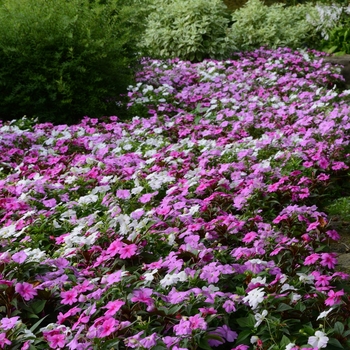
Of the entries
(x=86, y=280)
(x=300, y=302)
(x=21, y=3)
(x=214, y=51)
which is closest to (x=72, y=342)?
(x=86, y=280)

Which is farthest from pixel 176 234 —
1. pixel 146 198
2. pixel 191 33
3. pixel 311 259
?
pixel 191 33

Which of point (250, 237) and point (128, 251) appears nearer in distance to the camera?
point (128, 251)

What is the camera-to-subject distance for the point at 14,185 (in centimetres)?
391

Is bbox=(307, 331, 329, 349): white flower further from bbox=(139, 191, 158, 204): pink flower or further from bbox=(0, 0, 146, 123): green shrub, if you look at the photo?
bbox=(0, 0, 146, 123): green shrub

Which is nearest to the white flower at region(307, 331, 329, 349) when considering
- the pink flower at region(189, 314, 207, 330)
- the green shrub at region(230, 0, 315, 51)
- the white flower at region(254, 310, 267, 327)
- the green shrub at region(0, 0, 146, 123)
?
the white flower at region(254, 310, 267, 327)

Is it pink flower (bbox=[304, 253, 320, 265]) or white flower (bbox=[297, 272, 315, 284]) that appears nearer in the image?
white flower (bbox=[297, 272, 315, 284])

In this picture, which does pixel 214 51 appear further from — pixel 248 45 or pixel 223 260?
pixel 223 260

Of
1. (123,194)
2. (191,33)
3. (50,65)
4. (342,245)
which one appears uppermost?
(50,65)

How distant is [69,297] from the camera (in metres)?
2.28

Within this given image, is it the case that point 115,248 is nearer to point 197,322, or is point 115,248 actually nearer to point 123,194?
point 197,322

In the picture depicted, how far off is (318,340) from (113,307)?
2.39 ft

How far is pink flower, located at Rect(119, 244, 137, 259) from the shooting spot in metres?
2.54

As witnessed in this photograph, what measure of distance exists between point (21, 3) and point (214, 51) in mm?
3360

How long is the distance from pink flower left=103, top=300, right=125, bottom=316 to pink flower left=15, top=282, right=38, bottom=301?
33cm
